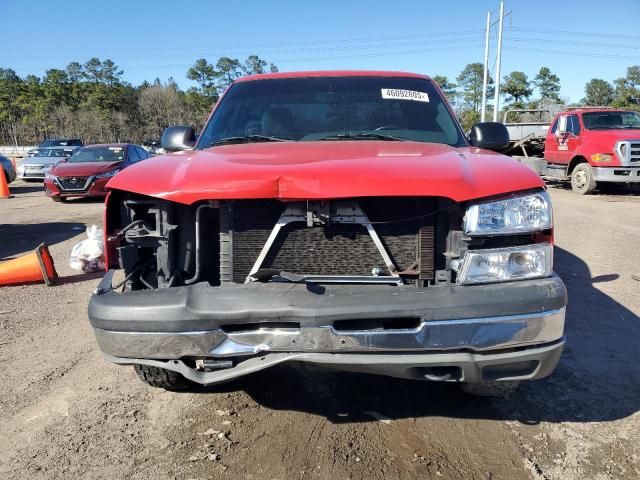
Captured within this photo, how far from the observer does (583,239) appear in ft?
26.2

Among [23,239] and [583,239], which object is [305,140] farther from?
[23,239]

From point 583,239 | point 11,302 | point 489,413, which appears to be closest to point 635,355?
point 489,413

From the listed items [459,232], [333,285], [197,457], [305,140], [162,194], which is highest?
[305,140]

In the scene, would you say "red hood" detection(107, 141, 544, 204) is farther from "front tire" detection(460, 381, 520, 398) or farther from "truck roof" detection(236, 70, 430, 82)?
"truck roof" detection(236, 70, 430, 82)

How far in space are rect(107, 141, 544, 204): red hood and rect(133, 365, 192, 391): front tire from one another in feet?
3.27

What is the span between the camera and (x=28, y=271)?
578cm

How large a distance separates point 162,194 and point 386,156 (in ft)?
3.54

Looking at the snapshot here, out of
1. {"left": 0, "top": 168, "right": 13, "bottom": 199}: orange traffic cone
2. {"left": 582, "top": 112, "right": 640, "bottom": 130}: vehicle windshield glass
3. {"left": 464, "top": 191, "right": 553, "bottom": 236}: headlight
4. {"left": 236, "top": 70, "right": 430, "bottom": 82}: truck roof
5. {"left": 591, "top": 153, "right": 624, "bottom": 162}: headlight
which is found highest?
{"left": 582, "top": 112, "right": 640, "bottom": 130}: vehicle windshield glass

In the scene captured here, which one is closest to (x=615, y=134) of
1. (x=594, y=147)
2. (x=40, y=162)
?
(x=594, y=147)

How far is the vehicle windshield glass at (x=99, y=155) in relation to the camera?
14250 millimetres

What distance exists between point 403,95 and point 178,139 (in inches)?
66.4

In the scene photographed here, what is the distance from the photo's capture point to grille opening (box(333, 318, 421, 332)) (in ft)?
7.15

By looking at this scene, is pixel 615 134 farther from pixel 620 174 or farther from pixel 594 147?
pixel 620 174

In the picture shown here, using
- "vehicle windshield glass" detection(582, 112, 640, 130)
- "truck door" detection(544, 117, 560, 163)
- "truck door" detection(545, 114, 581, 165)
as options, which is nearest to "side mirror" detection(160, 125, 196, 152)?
"truck door" detection(545, 114, 581, 165)
